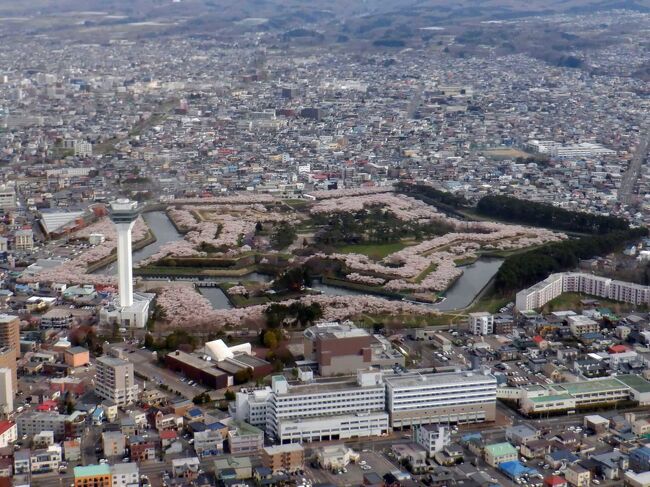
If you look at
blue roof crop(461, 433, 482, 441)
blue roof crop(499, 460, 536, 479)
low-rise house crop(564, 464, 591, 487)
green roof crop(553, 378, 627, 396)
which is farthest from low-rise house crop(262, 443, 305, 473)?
green roof crop(553, 378, 627, 396)

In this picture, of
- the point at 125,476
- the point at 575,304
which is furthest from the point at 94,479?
the point at 575,304

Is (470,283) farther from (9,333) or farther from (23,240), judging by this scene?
(23,240)

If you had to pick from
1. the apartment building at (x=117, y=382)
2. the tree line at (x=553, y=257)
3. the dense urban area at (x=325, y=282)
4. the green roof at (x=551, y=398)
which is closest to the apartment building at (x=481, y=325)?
the dense urban area at (x=325, y=282)

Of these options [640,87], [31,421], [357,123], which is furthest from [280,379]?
[640,87]

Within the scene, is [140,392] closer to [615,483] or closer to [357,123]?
[615,483]

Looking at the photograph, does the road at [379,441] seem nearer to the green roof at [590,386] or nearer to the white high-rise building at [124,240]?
the green roof at [590,386]

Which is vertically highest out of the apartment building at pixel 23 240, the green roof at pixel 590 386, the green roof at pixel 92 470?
the green roof at pixel 92 470
